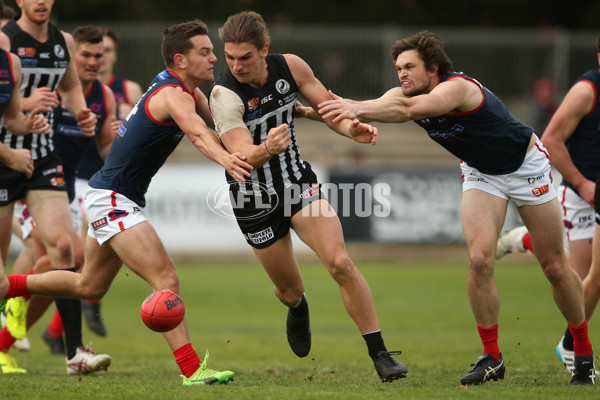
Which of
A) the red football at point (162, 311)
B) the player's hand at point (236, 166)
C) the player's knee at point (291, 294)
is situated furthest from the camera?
the player's knee at point (291, 294)

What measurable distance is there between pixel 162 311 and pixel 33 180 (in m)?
2.33

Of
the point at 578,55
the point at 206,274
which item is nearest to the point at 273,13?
the point at 578,55

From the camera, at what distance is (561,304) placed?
710 cm

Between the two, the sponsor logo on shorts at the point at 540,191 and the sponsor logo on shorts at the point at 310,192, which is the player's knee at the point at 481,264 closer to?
the sponsor logo on shorts at the point at 540,191

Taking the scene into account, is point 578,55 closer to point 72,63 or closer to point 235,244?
point 235,244

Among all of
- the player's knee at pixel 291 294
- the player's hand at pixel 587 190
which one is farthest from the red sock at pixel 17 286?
the player's hand at pixel 587 190

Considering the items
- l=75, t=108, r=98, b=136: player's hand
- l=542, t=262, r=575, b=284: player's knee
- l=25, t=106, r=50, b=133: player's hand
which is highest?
l=25, t=106, r=50, b=133: player's hand

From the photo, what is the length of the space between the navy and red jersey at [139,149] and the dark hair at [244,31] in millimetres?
536

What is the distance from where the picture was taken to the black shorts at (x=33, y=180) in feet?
26.1

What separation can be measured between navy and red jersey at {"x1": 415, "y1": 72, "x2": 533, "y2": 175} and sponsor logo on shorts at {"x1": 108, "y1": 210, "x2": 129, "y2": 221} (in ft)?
7.86

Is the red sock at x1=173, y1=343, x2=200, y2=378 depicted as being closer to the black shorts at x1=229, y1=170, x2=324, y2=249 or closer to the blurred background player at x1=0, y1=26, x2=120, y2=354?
the black shorts at x1=229, y1=170, x2=324, y2=249

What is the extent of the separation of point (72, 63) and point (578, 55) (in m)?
16.0

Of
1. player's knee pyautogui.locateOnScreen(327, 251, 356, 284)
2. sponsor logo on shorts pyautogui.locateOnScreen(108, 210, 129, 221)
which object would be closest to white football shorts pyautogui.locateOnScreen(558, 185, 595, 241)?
player's knee pyautogui.locateOnScreen(327, 251, 356, 284)

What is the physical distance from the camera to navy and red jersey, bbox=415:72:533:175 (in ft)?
22.4
